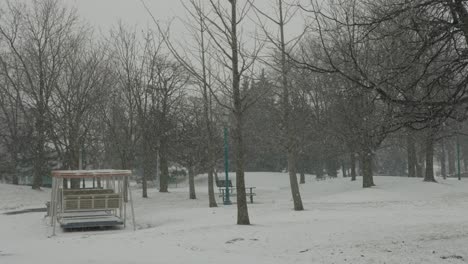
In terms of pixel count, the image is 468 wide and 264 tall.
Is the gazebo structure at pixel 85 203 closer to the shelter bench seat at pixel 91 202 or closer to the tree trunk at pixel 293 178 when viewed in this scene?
the shelter bench seat at pixel 91 202

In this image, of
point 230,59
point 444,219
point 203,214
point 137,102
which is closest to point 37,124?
point 137,102

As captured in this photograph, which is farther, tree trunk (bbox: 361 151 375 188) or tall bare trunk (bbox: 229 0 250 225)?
tree trunk (bbox: 361 151 375 188)

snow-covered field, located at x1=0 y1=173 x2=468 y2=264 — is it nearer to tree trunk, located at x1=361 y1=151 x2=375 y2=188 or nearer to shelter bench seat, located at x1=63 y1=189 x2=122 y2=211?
shelter bench seat, located at x1=63 y1=189 x2=122 y2=211

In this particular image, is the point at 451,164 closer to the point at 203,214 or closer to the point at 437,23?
the point at 203,214

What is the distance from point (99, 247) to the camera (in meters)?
11.4

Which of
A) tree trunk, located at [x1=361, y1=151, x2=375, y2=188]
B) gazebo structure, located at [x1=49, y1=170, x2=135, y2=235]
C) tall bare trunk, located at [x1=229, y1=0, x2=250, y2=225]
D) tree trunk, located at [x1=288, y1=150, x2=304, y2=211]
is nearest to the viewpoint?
tall bare trunk, located at [x1=229, y1=0, x2=250, y2=225]

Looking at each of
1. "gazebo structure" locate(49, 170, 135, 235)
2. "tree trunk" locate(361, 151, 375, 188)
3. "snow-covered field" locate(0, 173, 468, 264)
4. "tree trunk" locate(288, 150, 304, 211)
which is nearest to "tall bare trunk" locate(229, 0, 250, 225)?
"snow-covered field" locate(0, 173, 468, 264)

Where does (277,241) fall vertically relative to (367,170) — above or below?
below

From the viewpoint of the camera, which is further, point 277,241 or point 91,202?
point 91,202

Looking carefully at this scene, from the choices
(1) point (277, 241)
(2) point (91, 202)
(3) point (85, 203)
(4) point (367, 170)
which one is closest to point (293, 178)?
(2) point (91, 202)

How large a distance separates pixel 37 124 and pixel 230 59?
2148cm

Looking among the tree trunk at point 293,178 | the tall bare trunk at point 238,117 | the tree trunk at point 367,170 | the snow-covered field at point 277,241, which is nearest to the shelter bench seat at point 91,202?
the snow-covered field at point 277,241

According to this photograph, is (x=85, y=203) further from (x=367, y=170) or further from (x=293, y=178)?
(x=367, y=170)

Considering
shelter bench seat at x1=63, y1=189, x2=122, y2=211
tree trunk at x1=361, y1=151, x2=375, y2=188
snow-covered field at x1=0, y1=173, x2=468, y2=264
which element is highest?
tree trunk at x1=361, y1=151, x2=375, y2=188
